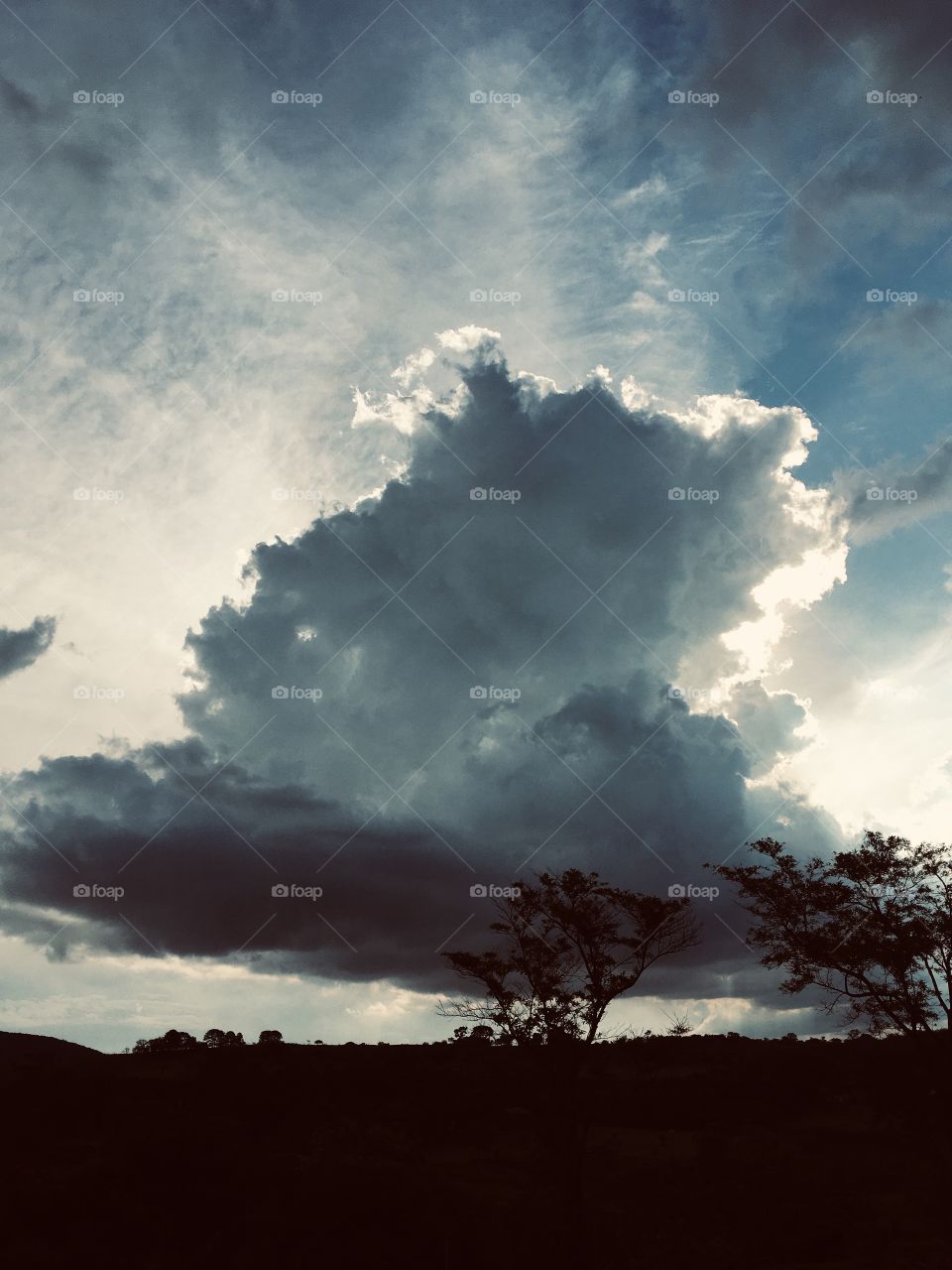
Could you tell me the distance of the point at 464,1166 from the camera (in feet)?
154

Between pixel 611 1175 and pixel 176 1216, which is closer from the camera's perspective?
pixel 176 1216

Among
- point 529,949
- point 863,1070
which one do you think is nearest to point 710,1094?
point 863,1070

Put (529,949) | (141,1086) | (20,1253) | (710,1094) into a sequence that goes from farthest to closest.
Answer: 1. (710,1094)
2. (141,1086)
3. (529,949)
4. (20,1253)

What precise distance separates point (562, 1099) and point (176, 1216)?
1445cm

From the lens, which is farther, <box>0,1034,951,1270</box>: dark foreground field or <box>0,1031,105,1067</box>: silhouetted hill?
<box>0,1031,105,1067</box>: silhouetted hill

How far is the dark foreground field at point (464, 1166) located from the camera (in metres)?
29.7

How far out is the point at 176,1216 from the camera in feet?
102

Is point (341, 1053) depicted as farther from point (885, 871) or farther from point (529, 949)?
point (885, 871)

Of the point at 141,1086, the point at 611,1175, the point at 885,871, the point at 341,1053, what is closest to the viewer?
the point at 885,871

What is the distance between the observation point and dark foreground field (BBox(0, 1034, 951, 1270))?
29.7m

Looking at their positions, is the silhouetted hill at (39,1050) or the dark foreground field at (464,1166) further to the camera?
the silhouetted hill at (39,1050)

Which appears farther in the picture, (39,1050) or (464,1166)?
(39,1050)

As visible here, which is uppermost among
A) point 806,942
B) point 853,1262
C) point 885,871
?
point 885,871

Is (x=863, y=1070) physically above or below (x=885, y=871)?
below
